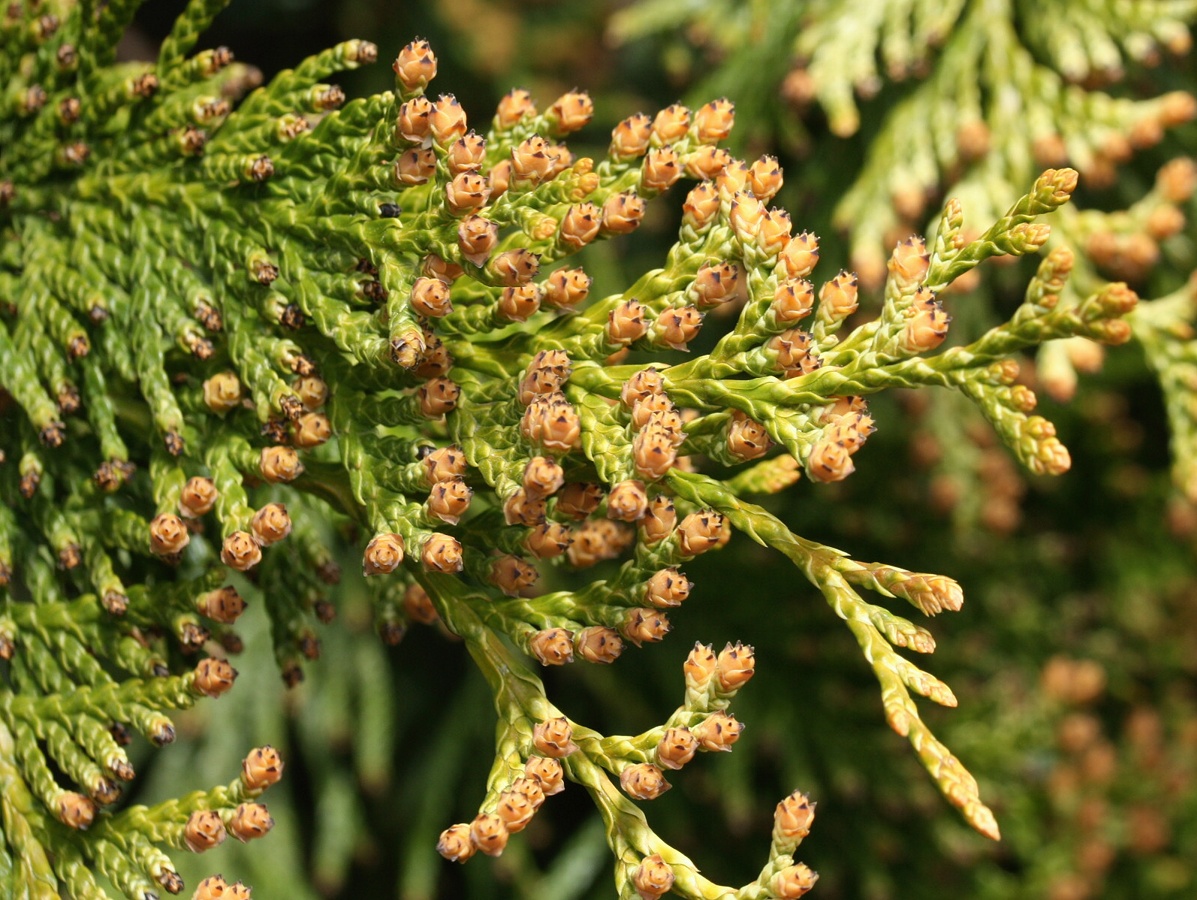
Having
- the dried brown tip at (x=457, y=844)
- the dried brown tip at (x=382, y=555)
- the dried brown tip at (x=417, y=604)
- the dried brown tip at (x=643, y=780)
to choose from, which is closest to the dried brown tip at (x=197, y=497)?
the dried brown tip at (x=382, y=555)

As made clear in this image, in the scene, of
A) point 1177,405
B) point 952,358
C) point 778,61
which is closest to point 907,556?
point 1177,405

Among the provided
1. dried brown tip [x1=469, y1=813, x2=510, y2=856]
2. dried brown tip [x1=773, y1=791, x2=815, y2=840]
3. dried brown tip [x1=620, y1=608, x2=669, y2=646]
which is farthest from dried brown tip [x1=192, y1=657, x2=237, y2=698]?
dried brown tip [x1=773, y1=791, x2=815, y2=840]

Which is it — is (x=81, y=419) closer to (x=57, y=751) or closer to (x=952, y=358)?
(x=57, y=751)

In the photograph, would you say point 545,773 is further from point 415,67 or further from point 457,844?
point 415,67

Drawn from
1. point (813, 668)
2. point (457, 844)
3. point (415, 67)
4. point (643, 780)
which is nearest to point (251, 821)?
point (457, 844)

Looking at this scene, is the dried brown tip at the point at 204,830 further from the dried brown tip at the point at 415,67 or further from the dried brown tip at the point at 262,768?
the dried brown tip at the point at 415,67

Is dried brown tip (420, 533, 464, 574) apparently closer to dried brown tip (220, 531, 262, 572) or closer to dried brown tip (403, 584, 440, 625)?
dried brown tip (220, 531, 262, 572)
